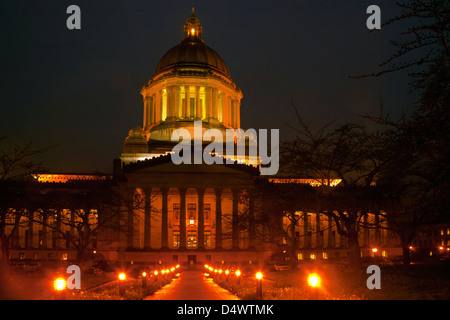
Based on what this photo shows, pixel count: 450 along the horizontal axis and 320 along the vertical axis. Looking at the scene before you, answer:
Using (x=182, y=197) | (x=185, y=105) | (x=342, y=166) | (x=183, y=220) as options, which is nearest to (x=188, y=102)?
(x=185, y=105)

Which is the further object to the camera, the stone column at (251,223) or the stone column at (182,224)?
the stone column at (182,224)

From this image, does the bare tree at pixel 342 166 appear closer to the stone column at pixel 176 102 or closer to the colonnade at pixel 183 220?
the colonnade at pixel 183 220

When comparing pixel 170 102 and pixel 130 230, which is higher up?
pixel 170 102

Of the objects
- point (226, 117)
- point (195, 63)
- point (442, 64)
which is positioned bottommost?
point (442, 64)

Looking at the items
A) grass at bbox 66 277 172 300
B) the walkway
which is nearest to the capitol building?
the walkway

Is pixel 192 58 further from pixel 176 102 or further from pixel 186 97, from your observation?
pixel 176 102

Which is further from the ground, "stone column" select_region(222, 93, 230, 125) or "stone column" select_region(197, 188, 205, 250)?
"stone column" select_region(222, 93, 230, 125)

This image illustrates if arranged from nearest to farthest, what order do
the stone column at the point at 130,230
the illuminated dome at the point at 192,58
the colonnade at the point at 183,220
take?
the stone column at the point at 130,230
the colonnade at the point at 183,220
the illuminated dome at the point at 192,58

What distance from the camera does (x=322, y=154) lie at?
111 ft

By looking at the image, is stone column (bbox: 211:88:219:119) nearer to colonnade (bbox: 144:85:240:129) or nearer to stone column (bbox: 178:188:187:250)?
colonnade (bbox: 144:85:240:129)

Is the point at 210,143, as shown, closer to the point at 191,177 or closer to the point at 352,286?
the point at 191,177

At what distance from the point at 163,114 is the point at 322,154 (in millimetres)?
93101

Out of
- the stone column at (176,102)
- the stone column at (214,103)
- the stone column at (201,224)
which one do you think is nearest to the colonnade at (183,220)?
the stone column at (201,224)
